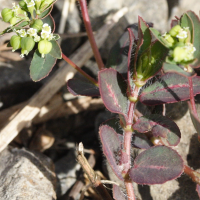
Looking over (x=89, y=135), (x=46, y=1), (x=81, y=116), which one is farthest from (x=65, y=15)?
(x=46, y=1)

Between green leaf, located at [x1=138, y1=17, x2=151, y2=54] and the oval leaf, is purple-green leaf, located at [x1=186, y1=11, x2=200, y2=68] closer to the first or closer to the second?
green leaf, located at [x1=138, y1=17, x2=151, y2=54]

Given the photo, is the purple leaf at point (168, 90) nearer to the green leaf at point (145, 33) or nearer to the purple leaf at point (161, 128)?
the purple leaf at point (161, 128)

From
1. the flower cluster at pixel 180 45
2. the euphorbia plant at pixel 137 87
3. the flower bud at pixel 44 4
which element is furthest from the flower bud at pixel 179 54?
the flower bud at pixel 44 4

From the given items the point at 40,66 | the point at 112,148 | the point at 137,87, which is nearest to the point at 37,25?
the point at 40,66

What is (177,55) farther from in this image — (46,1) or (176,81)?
(46,1)

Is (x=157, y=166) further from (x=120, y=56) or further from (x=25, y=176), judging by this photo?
(x=25, y=176)

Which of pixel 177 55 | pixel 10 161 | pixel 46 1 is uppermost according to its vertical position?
pixel 46 1
